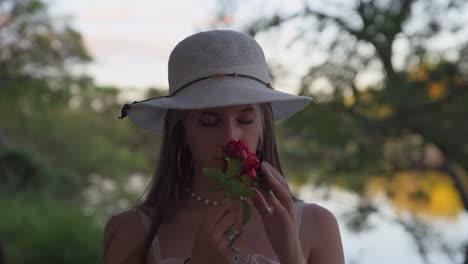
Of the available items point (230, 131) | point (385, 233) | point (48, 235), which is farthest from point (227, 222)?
point (48, 235)

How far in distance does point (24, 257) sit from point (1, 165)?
2.12 m

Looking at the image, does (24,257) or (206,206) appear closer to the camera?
(206,206)

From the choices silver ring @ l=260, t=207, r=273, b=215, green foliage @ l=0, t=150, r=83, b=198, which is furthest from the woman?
green foliage @ l=0, t=150, r=83, b=198

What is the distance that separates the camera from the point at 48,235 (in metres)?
6.42

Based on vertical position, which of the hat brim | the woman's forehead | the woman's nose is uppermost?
the hat brim

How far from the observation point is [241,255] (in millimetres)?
1292

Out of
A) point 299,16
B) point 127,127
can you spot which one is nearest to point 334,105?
point 299,16

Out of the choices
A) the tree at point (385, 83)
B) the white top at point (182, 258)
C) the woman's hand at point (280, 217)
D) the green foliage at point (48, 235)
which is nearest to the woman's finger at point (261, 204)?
the woman's hand at point (280, 217)

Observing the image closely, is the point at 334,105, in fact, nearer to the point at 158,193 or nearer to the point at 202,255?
the point at 158,193

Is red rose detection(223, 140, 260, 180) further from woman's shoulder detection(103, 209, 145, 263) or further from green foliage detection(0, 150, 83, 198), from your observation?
green foliage detection(0, 150, 83, 198)

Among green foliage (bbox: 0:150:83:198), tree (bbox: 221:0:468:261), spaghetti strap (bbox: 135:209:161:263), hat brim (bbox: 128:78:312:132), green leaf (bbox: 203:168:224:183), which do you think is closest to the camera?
green leaf (bbox: 203:168:224:183)

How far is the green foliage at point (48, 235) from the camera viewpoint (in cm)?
627

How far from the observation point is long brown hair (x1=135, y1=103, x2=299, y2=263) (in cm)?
141

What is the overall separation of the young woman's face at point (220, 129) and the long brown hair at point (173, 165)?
78 mm
